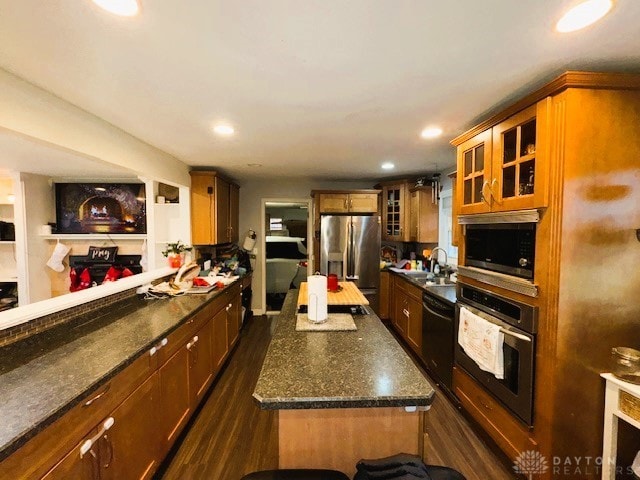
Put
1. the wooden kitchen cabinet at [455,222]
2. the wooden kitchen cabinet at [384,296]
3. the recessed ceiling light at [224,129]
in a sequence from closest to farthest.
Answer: the recessed ceiling light at [224,129] < the wooden kitchen cabinet at [455,222] < the wooden kitchen cabinet at [384,296]

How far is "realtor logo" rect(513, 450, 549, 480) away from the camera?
1502 millimetres

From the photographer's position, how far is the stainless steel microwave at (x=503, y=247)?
1.58 meters

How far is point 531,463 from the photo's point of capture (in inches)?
61.7

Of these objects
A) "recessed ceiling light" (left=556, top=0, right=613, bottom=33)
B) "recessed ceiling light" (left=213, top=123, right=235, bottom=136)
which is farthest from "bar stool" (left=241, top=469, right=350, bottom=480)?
"recessed ceiling light" (left=213, top=123, right=235, bottom=136)

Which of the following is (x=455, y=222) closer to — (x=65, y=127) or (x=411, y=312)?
(x=411, y=312)

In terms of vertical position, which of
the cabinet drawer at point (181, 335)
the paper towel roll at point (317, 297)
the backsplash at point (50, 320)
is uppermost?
the paper towel roll at point (317, 297)

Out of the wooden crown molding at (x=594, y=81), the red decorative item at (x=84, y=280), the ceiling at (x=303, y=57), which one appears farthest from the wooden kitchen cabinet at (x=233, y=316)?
the wooden crown molding at (x=594, y=81)

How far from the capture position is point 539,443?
4.97ft

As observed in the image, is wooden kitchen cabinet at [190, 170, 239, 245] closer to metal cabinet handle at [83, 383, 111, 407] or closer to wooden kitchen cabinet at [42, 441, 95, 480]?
metal cabinet handle at [83, 383, 111, 407]

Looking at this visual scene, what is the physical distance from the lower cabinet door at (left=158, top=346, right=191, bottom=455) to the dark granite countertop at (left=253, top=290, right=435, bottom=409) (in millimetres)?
791

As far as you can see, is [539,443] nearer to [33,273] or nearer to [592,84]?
[592,84]

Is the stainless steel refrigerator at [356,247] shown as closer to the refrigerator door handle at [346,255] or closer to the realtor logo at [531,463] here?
the refrigerator door handle at [346,255]

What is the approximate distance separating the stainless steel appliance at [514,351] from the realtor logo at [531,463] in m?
0.16

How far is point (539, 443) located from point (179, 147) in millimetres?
3419
